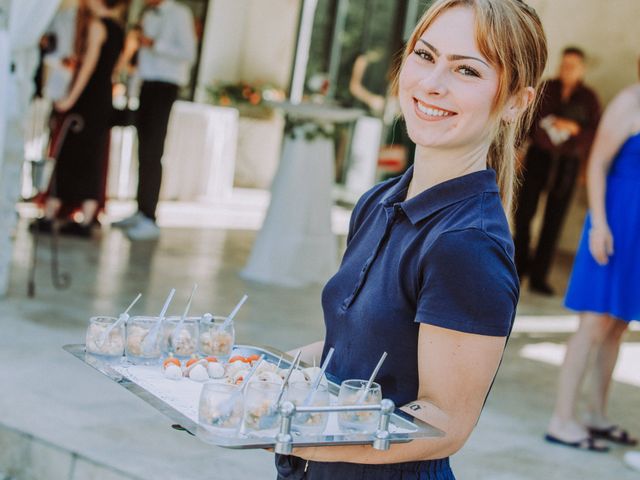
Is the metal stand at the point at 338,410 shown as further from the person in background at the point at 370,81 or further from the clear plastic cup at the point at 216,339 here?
the person in background at the point at 370,81

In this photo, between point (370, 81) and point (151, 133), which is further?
point (370, 81)

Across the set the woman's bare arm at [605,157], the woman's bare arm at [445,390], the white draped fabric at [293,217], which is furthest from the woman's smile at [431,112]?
the white draped fabric at [293,217]

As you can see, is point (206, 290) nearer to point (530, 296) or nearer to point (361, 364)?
point (530, 296)

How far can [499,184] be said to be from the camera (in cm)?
175

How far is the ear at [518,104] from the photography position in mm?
1603

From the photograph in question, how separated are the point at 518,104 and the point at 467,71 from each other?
0.38 feet

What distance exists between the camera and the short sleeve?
1.44 metres

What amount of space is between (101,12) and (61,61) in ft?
1.48

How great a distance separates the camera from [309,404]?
4.85 feet

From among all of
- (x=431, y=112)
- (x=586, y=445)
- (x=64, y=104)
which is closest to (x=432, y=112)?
(x=431, y=112)

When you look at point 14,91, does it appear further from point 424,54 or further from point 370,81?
Answer: point 370,81

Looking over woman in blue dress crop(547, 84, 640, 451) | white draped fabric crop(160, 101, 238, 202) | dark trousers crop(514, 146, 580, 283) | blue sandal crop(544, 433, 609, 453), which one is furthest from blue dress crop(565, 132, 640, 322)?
white draped fabric crop(160, 101, 238, 202)

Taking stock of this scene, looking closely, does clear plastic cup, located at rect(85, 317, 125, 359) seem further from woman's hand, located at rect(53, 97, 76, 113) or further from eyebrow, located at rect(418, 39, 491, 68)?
woman's hand, located at rect(53, 97, 76, 113)

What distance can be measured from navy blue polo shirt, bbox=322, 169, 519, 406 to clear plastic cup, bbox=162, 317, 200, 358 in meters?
0.24
